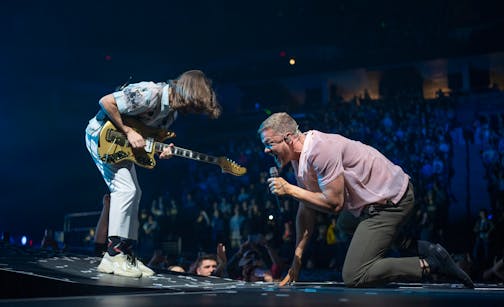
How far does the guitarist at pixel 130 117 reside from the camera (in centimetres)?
389

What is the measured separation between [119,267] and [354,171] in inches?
69.1

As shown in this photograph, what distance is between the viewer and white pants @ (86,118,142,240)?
394cm

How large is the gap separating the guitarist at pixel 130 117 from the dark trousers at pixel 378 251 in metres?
1.33

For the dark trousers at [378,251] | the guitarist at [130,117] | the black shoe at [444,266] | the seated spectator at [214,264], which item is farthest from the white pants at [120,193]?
the black shoe at [444,266]

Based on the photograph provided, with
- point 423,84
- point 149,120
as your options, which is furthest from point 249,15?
point 149,120

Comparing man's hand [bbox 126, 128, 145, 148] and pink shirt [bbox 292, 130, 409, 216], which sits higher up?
man's hand [bbox 126, 128, 145, 148]

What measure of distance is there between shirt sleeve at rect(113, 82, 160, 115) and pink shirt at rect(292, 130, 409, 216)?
1.15 metres

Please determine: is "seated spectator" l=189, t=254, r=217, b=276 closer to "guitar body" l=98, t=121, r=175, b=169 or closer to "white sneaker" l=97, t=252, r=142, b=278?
"white sneaker" l=97, t=252, r=142, b=278

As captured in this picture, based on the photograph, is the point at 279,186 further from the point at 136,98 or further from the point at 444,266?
the point at 136,98

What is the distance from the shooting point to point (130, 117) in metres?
4.03

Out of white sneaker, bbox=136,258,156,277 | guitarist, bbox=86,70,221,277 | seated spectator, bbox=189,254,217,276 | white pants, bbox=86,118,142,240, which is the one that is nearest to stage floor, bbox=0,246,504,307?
white sneaker, bbox=136,258,156,277

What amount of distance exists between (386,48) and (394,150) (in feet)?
38.8

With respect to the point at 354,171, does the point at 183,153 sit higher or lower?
higher

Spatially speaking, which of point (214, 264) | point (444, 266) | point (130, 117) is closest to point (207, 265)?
point (214, 264)
